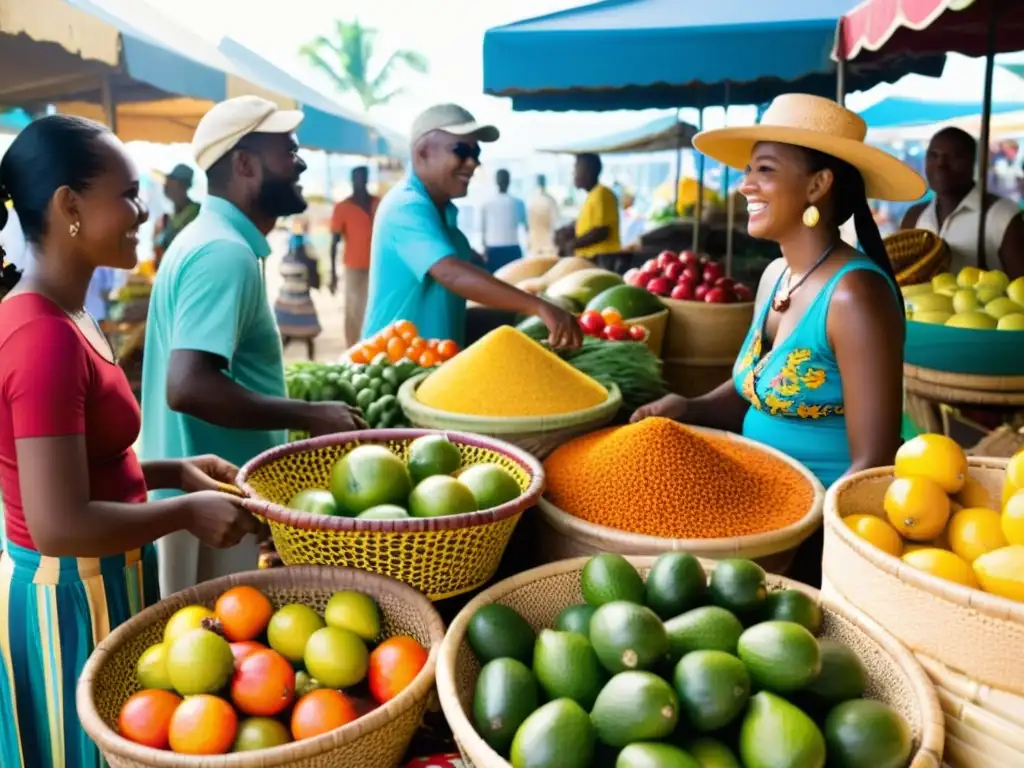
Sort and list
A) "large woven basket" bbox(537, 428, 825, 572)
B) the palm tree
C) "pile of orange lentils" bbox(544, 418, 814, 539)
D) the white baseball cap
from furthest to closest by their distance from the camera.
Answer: the palm tree < the white baseball cap < "pile of orange lentils" bbox(544, 418, 814, 539) < "large woven basket" bbox(537, 428, 825, 572)

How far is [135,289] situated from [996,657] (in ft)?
20.9

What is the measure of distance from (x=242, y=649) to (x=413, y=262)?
203cm

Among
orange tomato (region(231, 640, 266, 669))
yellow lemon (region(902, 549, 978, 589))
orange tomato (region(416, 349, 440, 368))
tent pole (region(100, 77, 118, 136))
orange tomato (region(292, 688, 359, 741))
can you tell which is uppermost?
tent pole (region(100, 77, 118, 136))

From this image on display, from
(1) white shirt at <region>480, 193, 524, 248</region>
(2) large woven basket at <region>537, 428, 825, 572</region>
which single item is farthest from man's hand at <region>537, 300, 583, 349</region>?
(1) white shirt at <region>480, 193, 524, 248</region>

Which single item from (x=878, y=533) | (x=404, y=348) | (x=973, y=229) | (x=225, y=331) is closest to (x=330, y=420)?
(x=225, y=331)

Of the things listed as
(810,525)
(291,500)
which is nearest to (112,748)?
(291,500)

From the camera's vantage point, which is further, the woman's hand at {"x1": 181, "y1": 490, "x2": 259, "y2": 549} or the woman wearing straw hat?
the woman wearing straw hat

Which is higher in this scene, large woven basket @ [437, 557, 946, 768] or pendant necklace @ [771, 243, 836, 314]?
pendant necklace @ [771, 243, 836, 314]

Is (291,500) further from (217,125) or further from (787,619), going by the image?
(217,125)

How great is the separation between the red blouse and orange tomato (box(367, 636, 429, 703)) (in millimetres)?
548

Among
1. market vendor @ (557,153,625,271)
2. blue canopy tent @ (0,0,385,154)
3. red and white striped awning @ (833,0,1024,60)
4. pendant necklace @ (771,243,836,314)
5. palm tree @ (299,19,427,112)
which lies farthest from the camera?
palm tree @ (299,19,427,112)

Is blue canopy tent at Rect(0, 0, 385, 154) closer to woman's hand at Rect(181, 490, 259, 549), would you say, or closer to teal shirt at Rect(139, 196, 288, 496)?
teal shirt at Rect(139, 196, 288, 496)

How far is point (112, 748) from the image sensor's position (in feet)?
3.14

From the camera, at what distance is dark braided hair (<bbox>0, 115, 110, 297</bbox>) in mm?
1359
